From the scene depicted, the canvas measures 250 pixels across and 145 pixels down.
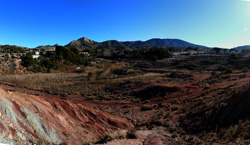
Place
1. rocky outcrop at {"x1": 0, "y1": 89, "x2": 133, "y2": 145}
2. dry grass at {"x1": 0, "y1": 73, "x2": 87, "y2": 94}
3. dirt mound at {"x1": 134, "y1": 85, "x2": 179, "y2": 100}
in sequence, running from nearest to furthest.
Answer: rocky outcrop at {"x1": 0, "y1": 89, "x2": 133, "y2": 145}, dirt mound at {"x1": 134, "y1": 85, "x2": 179, "y2": 100}, dry grass at {"x1": 0, "y1": 73, "x2": 87, "y2": 94}

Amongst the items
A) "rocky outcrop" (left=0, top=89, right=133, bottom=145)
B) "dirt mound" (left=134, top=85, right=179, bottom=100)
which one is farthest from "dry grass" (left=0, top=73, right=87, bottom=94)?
"rocky outcrop" (left=0, top=89, right=133, bottom=145)

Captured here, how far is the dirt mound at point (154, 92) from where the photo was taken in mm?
22266

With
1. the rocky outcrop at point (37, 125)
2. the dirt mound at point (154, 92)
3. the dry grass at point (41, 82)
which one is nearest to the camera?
the rocky outcrop at point (37, 125)

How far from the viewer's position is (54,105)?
9.99m

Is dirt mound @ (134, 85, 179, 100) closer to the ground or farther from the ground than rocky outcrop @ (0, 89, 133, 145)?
closer to the ground

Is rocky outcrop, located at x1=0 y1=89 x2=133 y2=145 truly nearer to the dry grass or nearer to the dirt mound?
the dirt mound

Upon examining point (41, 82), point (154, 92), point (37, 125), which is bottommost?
point (154, 92)

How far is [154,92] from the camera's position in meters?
23.2

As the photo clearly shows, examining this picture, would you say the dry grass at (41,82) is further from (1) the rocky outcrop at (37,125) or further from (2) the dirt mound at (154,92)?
(1) the rocky outcrop at (37,125)

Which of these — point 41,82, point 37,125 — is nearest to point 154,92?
point 37,125

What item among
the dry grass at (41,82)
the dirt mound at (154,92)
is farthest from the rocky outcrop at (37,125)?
the dry grass at (41,82)

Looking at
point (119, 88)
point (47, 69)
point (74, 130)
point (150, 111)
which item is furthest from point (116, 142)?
point (47, 69)

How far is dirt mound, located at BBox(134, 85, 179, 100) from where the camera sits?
2227 cm

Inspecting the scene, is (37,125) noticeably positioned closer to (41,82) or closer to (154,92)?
(154,92)
